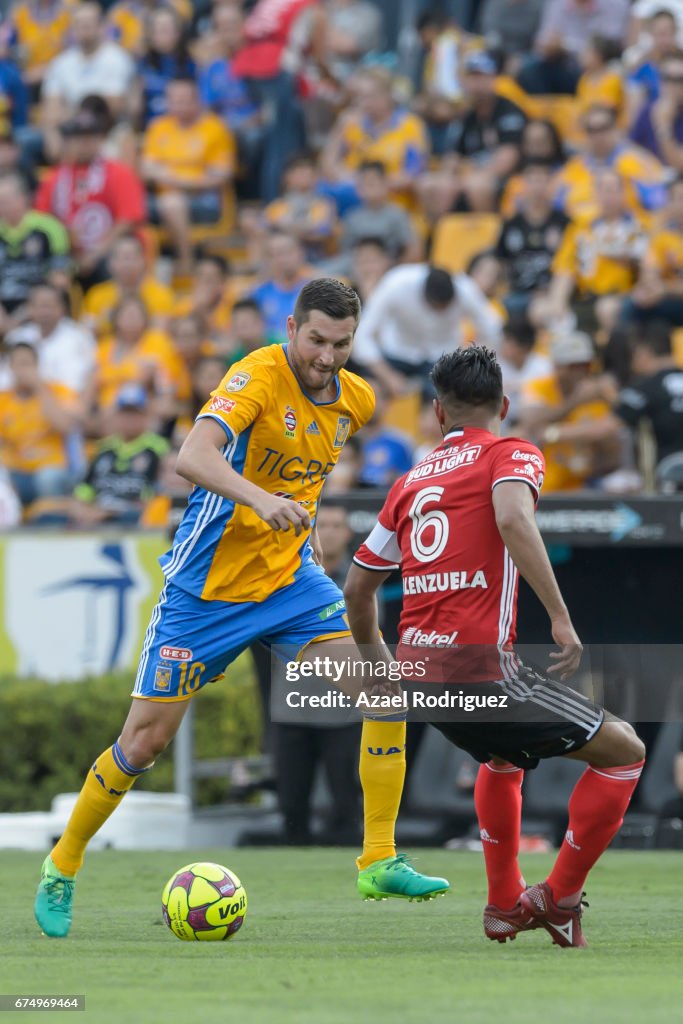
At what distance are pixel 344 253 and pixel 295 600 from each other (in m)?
10.1

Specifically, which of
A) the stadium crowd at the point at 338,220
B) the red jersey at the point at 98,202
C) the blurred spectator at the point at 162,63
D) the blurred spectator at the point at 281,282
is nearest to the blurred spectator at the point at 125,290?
the stadium crowd at the point at 338,220

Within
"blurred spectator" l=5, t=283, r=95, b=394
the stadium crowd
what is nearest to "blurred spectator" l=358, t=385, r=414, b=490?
the stadium crowd

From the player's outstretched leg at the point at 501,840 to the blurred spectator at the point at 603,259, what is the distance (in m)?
8.43

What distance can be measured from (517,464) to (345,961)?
66.2 inches

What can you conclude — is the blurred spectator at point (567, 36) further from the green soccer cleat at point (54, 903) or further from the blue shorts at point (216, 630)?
the green soccer cleat at point (54, 903)

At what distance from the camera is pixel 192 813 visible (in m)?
11.6

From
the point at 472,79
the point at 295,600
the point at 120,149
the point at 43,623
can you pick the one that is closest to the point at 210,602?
the point at 295,600

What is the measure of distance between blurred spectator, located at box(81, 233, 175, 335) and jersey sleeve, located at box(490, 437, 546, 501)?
10.6 m

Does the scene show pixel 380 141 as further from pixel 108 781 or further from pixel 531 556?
pixel 531 556

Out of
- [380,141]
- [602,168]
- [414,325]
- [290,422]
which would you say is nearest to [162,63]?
[380,141]

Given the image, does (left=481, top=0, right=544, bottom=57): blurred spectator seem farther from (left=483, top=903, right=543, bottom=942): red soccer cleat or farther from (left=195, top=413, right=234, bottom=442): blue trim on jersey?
(left=483, top=903, right=543, bottom=942): red soccer cleat

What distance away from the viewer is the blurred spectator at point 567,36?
1747cm

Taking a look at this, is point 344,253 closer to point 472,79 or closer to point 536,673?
point 472,79

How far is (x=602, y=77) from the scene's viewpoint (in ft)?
55.7
